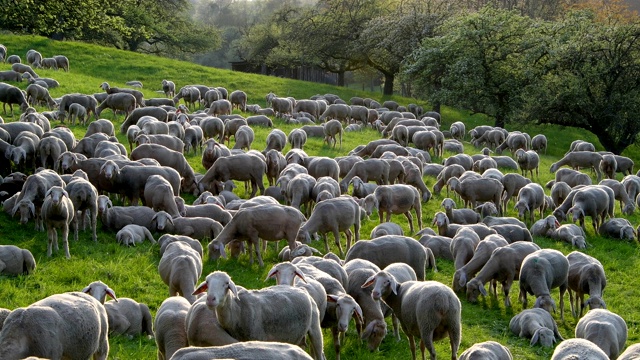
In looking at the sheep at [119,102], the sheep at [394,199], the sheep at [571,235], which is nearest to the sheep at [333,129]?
the sheep at [119,102]

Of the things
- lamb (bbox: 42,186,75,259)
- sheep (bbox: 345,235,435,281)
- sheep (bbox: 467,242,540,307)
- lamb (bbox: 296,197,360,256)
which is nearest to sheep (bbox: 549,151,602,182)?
lamb (bbox: 296,197,360,256)

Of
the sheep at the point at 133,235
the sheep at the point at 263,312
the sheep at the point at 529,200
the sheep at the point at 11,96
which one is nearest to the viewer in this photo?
the sheep at the point at 263,312

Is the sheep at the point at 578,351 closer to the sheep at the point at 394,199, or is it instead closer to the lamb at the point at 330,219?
the lamb at the point at 330,219

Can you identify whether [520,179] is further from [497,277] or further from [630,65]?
[630,65]

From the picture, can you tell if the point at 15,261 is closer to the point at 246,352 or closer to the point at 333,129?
the point at 246,352

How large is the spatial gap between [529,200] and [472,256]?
598 centimetres

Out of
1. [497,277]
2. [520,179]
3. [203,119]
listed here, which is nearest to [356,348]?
[497,277]

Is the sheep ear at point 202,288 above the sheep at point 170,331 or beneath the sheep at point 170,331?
above

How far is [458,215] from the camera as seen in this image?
18969 millimetres

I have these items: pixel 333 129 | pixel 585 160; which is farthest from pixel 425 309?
pixel 585 160

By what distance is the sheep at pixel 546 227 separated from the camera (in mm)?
18609

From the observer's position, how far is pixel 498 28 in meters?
41.6

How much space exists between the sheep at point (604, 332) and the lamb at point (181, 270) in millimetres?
5765

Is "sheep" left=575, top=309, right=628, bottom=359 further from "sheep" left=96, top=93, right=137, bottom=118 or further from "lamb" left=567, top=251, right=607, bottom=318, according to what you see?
"sheep" left=96, top=93, right=137, bottom=118
